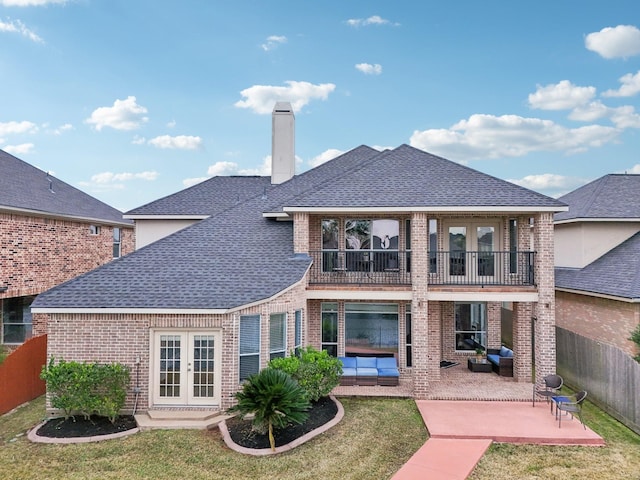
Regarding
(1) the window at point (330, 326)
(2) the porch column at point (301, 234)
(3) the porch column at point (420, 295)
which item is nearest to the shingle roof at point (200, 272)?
(2) the porch column at point (301, 234)

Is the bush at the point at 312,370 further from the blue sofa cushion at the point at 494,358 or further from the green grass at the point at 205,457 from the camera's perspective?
the blue sofa cushion at the point at 494,358

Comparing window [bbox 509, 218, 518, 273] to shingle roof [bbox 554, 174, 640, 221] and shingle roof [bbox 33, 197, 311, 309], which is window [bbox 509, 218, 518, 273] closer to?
shingle roof [bbox 554, 174, 640, 221]

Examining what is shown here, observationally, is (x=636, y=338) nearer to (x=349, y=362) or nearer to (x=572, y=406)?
(x=572, y=406)

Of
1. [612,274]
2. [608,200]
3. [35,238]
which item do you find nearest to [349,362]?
[612,274]

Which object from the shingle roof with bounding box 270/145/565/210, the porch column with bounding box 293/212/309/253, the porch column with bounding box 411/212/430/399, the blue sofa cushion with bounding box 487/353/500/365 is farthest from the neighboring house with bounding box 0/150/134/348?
the blue sofa cushion with bounding box 487/353/500/365

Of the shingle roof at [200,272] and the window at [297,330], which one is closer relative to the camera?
the shingle roof at [200,272]

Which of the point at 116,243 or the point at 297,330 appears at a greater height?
the point at 116,243

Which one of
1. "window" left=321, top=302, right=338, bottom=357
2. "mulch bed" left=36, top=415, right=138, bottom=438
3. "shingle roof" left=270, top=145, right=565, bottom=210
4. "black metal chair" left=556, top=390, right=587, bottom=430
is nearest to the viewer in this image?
"mulch bed" left=36, top=415, right=138, bottom=438
